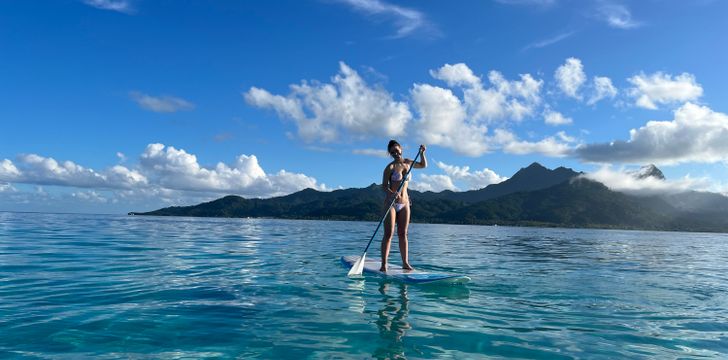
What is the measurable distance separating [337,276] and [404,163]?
4115 mm

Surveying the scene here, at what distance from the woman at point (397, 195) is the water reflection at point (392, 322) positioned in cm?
174

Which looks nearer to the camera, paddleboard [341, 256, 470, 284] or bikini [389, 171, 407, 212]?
paddleboard [341, 256, 470, 284]

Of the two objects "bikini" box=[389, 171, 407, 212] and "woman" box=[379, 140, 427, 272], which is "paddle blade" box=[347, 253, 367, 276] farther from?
"bikini" box=[389, 171, 407, 212]

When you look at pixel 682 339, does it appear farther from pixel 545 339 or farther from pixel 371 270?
pixel 371 270

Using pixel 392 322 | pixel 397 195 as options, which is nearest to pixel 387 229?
pixel 397 195

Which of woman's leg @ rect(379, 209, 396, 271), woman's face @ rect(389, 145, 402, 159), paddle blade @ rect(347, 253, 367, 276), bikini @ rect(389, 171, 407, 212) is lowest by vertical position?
paddle blade @ rect(347, 253, 367, 276)

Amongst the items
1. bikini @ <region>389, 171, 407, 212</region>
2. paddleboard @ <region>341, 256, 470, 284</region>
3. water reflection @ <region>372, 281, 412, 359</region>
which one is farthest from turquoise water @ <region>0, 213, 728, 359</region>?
bikini @ <region>389, 171, 407, 212</region>

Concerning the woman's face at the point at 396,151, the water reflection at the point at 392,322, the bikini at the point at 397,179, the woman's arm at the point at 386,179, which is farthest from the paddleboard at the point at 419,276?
the woman's face at the point at 396,151

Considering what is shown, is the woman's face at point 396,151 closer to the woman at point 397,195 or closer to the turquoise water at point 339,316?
the woman at point 397,195

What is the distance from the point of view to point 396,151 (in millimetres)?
13867

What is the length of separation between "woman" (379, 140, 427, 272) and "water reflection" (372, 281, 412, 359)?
5.70 feet

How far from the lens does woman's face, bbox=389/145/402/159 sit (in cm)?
1384

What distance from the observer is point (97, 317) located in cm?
827

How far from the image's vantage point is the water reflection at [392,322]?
6.52 m
